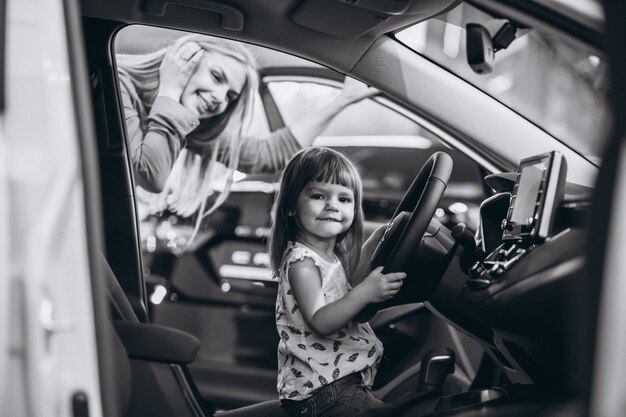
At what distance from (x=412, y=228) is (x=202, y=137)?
56.3 inches

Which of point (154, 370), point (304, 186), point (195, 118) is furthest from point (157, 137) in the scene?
point (154, 370)

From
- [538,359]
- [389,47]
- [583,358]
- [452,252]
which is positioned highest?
[389,47]

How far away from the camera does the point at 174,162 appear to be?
2678 mm

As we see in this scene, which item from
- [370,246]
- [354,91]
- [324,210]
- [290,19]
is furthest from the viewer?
[354,91]

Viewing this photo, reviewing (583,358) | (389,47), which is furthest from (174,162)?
(583,358)

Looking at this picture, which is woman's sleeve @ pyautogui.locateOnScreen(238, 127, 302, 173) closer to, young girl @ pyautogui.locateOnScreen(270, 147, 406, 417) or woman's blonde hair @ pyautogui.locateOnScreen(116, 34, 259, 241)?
woman's blonde hair @ pyautogui.locateOnScreen(116, 34, 259, 241)

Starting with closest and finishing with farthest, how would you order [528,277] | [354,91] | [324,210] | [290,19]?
[528,277] < [324,210] < [290,19] < [354,91]

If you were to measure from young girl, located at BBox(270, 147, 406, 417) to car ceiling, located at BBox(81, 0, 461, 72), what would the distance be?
360 mm

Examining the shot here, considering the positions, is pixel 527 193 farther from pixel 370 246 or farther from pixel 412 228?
pixel 370 246

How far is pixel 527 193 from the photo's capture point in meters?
1.59

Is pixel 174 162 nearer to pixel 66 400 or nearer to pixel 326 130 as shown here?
pixel 326 130

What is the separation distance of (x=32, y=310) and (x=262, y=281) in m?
2.69

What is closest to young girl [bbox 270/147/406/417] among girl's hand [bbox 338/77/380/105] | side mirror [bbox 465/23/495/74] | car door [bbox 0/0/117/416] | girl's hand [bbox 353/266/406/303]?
girl's hand [bbox 353/266/406/303]

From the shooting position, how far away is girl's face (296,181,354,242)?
5.76 feet
